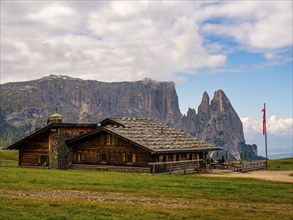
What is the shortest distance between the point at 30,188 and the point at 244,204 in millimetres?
12545

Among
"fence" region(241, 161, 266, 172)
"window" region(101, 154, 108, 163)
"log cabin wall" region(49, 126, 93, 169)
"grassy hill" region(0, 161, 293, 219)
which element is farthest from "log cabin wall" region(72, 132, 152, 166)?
"grassy hill" region(0, 161, 293, 219)

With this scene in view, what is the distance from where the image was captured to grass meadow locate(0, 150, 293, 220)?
61.5 feet

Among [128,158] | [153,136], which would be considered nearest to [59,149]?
[128,158]

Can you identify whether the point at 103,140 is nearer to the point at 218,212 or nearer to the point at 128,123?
the point at 128,123

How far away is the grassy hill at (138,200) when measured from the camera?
1878 centimetres

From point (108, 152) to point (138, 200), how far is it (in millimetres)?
27347

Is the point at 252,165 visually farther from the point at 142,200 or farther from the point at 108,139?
the point at 142,200

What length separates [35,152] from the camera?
55.3m

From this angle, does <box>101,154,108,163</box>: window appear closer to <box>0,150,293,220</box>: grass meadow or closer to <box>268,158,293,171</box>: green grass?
<box>0,150,293,220</box>: grass meadow

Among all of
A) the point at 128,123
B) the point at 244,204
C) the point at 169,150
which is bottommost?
the point at 244,204

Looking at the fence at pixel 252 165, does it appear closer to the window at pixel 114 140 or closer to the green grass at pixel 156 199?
the window at pixel 114 140

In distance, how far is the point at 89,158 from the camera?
170 feet

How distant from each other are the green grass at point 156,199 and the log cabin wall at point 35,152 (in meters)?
23.4

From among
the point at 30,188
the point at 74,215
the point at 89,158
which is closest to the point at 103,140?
the point at 89,158
